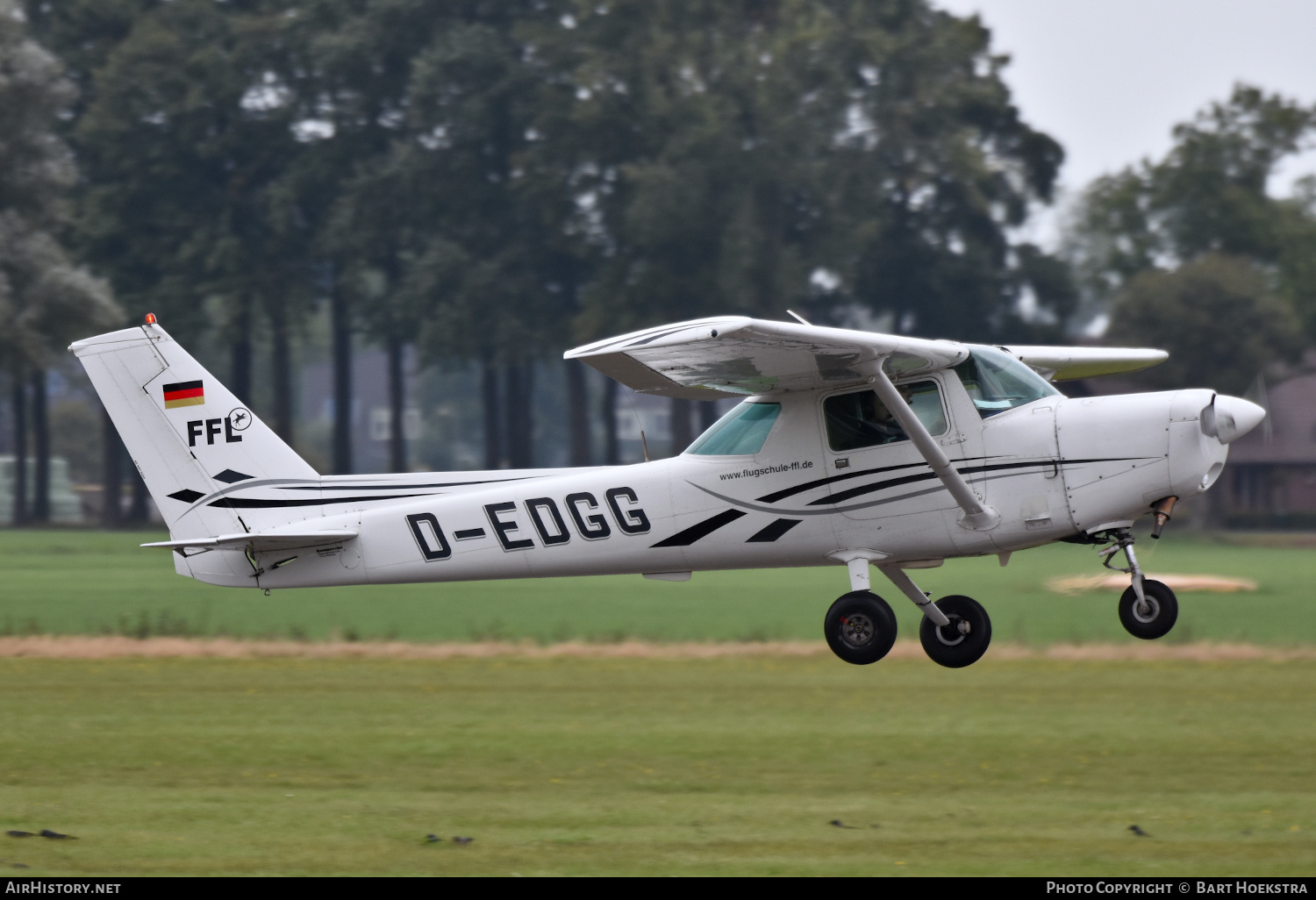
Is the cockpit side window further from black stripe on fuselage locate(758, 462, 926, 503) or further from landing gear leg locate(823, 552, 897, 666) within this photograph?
landing gear leg locate(823, 552, 897, 666)

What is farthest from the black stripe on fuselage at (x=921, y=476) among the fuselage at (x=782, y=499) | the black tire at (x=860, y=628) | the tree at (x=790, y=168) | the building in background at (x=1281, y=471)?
the building in background at (x=1281, y=471)

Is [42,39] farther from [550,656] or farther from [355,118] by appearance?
[550,656]

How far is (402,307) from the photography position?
6844 centimetres

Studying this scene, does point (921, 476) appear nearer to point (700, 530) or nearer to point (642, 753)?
point (700, 530)

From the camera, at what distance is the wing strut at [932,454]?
13078 mm

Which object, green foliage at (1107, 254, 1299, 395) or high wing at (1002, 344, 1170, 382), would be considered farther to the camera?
green foliage at (1107, 254, 1299, 395)

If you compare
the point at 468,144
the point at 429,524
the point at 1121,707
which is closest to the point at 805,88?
the point at 468,144

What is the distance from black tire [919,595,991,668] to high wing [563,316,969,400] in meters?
2.06

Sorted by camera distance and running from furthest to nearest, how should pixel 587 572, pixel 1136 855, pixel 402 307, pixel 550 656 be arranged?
pixel 402 307 < pixel 550 656 < pixel 1136 855 < pixel 587 572

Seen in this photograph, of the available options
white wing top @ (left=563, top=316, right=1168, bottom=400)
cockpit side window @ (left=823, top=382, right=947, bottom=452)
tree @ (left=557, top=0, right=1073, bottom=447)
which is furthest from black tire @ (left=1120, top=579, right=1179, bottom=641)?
tree @ (left=557, top=0, right=1073, bottom=447)

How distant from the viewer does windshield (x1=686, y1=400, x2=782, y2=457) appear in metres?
14.1

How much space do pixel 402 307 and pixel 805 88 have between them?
1808 centimetres

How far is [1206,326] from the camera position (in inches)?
2672

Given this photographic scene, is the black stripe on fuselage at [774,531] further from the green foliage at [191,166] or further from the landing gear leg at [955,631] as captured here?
the green foliage at [191,166]
